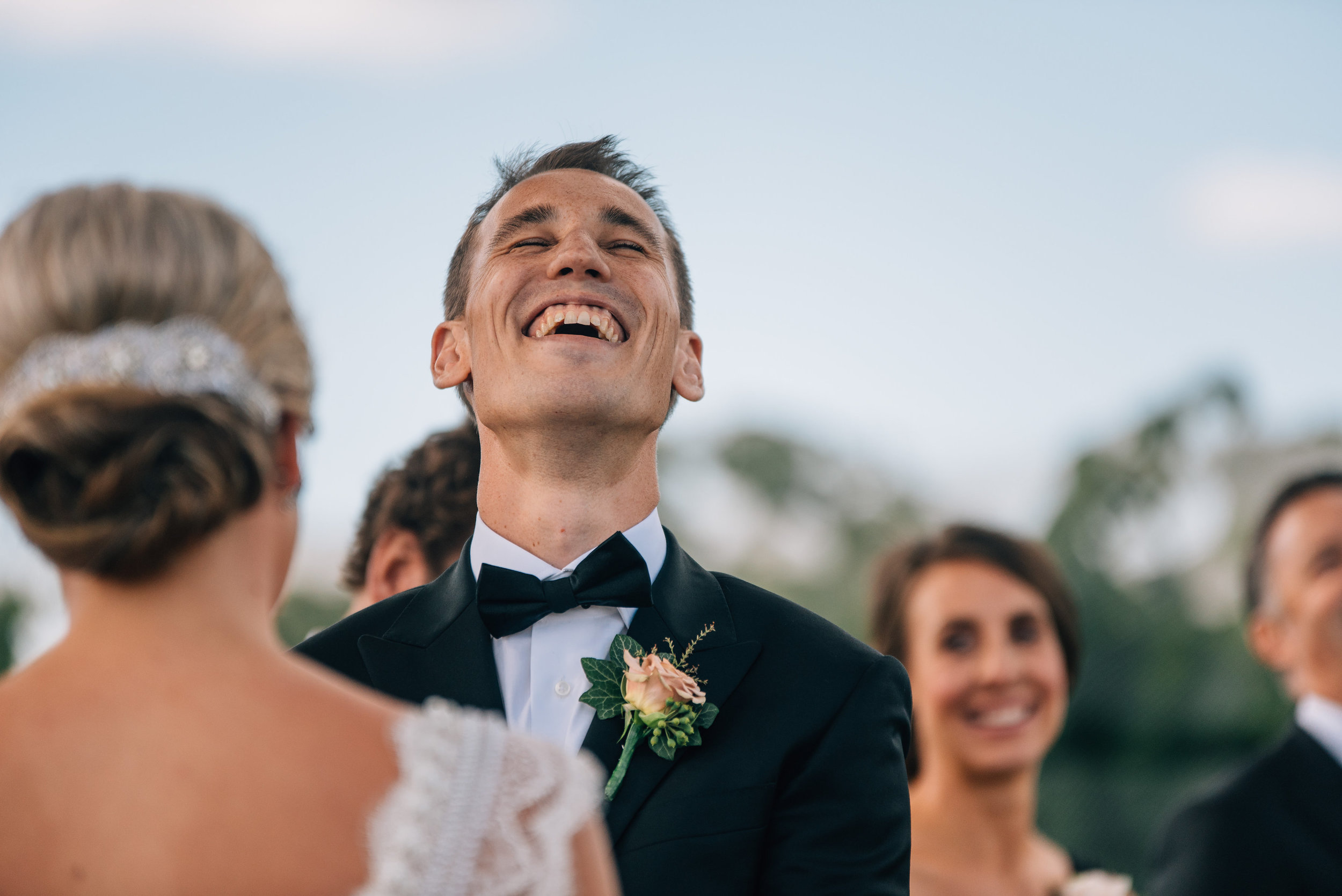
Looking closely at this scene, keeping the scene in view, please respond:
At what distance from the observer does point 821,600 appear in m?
12.7

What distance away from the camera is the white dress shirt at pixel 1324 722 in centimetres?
540

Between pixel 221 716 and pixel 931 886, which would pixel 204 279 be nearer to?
pixel 221 716

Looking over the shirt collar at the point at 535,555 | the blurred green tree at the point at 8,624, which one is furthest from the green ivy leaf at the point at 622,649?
the blurred green tree at the point at 8,624

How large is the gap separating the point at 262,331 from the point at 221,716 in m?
0.56

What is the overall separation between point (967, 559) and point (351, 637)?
3.44 m

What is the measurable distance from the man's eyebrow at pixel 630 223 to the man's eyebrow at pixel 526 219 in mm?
Result: 137

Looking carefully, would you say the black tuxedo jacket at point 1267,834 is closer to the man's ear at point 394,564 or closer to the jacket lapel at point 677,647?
the jacket lapel at point 677,647

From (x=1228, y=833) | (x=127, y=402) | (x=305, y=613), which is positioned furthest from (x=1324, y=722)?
(x=305, y=613)

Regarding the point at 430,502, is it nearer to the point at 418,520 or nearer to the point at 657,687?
the point at 418,520

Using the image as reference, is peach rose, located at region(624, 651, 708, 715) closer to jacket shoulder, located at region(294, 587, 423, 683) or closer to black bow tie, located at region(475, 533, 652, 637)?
black bow tie, located at region(475, 533, 652, 637)

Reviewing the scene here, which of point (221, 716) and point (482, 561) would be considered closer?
point (221, 716)

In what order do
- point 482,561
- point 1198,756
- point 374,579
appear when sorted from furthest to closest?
1. point 1198,756
2. point 374,579
3. point 482,561

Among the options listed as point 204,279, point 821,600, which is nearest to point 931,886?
point 204,279

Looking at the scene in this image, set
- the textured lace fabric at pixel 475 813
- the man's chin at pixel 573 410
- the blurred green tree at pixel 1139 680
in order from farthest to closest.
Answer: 1. the blurred green tree at pixel 1139 680
2. the man's chin at pixel 573 410
3. the textured lace fabric at pixel 475 813
